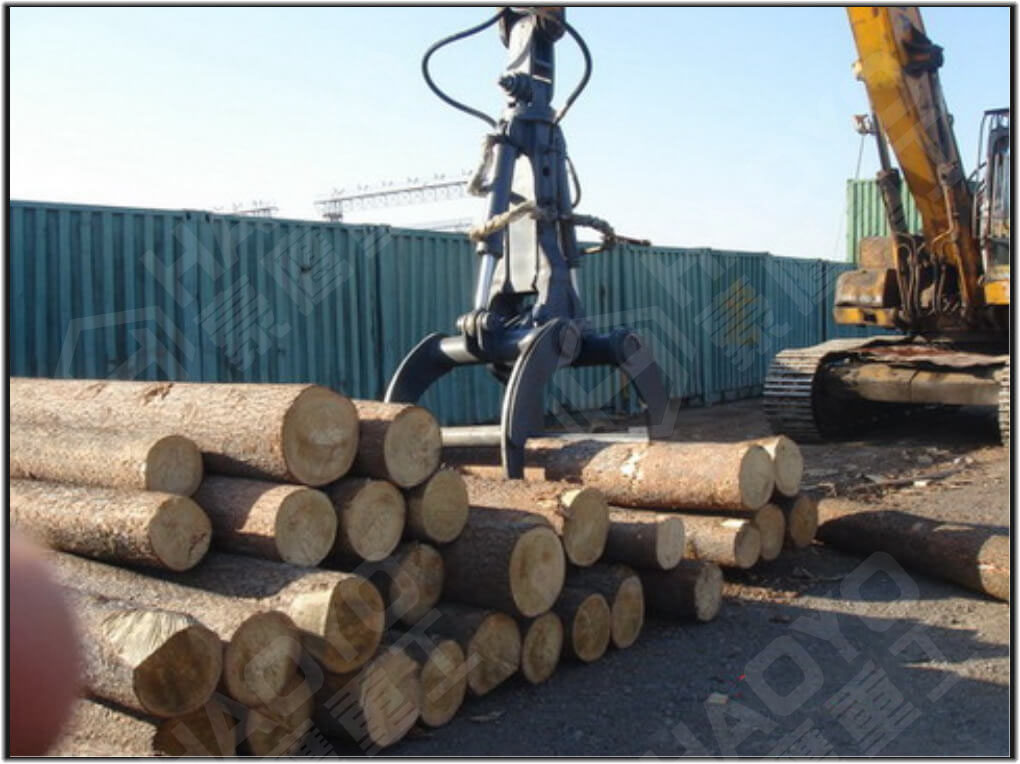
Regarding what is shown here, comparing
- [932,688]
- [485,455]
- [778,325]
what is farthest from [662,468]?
[778,325]

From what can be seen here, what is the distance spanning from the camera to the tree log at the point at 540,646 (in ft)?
12.7

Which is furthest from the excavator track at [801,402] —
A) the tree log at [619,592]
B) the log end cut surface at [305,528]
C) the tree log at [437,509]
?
the log end cut surface at [305,528]

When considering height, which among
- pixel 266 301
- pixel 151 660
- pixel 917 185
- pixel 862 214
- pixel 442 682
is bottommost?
pixel 442 682

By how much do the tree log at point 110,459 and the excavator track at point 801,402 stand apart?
776 centimetres

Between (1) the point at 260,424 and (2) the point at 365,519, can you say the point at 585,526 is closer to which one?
(2) the point at 365,519

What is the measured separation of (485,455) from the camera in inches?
220

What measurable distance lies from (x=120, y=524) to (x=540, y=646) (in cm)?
169

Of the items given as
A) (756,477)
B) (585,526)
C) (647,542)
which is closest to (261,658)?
(585,526)

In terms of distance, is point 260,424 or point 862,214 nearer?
point 260,424

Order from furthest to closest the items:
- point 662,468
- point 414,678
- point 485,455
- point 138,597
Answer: point 485,455 → point 662,468 → point 414,678 → point 138,597

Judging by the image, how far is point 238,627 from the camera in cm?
297

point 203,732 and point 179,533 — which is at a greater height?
point 179,533

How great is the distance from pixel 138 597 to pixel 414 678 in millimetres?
980

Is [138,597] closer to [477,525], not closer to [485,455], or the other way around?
[477,525]
